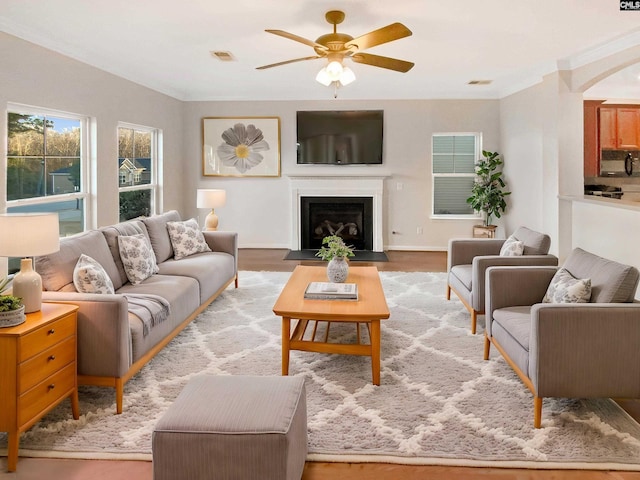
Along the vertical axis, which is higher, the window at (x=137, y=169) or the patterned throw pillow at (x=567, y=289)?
the window at (x=137, y=169)

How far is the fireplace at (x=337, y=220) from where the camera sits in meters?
8.57

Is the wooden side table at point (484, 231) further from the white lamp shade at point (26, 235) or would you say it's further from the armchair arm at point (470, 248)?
the white lamp shade at point (26, 235)

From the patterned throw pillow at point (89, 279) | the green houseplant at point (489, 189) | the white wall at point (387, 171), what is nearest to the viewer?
the patterned throw pillow at point (89, 279)

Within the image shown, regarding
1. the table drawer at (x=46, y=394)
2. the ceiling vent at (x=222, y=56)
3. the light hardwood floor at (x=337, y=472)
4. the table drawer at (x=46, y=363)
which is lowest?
the light hardwood floor at (x=337, y=472)

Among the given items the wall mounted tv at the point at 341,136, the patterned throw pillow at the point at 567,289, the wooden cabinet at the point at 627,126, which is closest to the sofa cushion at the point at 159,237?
the patterned throw pillow at the point at 567,289

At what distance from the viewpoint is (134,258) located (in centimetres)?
427

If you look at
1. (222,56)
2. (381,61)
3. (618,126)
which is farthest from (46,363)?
(618,126)

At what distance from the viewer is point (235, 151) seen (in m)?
8.68

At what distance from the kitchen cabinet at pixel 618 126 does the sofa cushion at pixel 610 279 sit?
5.61 meters

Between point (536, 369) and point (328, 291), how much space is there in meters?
1.57

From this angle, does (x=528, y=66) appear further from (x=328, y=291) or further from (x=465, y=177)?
(x=328, y=291)

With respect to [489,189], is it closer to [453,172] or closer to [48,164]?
[453,172]

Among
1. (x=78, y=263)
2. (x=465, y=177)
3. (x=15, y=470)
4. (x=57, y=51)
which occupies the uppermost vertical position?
(x=57, y=51)

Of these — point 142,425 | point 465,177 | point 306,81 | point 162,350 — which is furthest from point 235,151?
point 142,425
